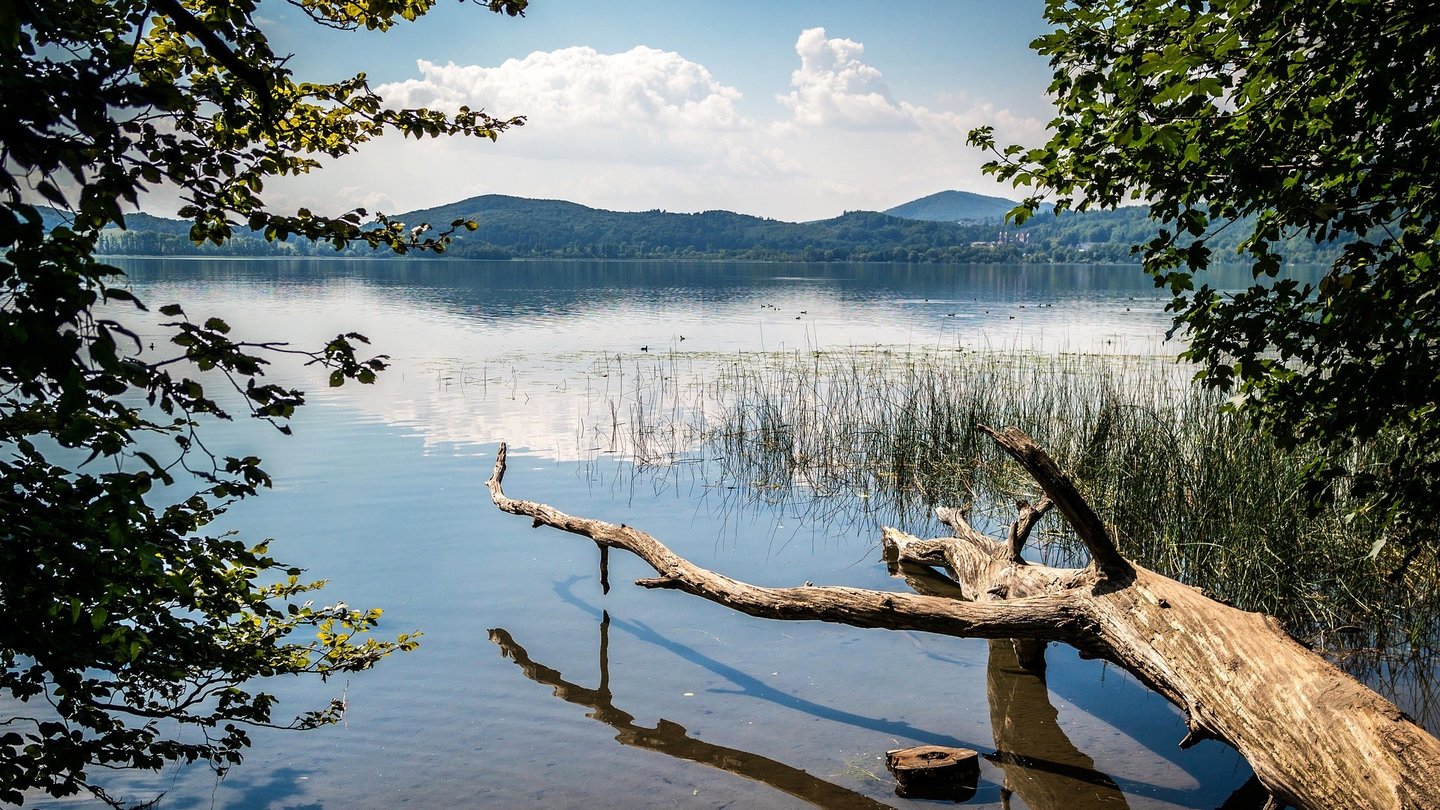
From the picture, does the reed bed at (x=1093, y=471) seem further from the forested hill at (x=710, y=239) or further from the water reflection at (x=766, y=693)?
the forested hill at (x=710, y=239)

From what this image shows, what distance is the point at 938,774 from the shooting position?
470cm

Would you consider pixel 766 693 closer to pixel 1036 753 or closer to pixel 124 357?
pixel 1036 753

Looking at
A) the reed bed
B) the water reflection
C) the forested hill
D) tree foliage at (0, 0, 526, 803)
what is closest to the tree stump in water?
the water reflection

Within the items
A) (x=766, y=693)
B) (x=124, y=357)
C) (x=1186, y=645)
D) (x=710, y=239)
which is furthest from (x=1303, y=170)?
(x=710, y=239)

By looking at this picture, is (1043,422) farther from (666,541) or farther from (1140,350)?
(1140,350)

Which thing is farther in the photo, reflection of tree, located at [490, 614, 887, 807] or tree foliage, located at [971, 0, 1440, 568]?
reflection of tree, located at [490, 614, 887, 807]

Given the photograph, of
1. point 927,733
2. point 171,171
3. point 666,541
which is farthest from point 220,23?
point 666,541

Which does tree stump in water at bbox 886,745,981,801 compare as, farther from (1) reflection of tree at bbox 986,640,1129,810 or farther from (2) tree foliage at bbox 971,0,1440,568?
Answer: (2) tree foliage at bbox 971,0,1440,568

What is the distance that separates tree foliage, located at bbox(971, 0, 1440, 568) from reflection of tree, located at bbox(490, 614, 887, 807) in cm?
263

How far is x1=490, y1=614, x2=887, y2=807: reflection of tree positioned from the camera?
15.7ft

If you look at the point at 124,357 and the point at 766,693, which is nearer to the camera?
the point at 124,357

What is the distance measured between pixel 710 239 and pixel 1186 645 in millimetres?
154097

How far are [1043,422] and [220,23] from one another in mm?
10155

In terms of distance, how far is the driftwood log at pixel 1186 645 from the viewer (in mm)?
3303
